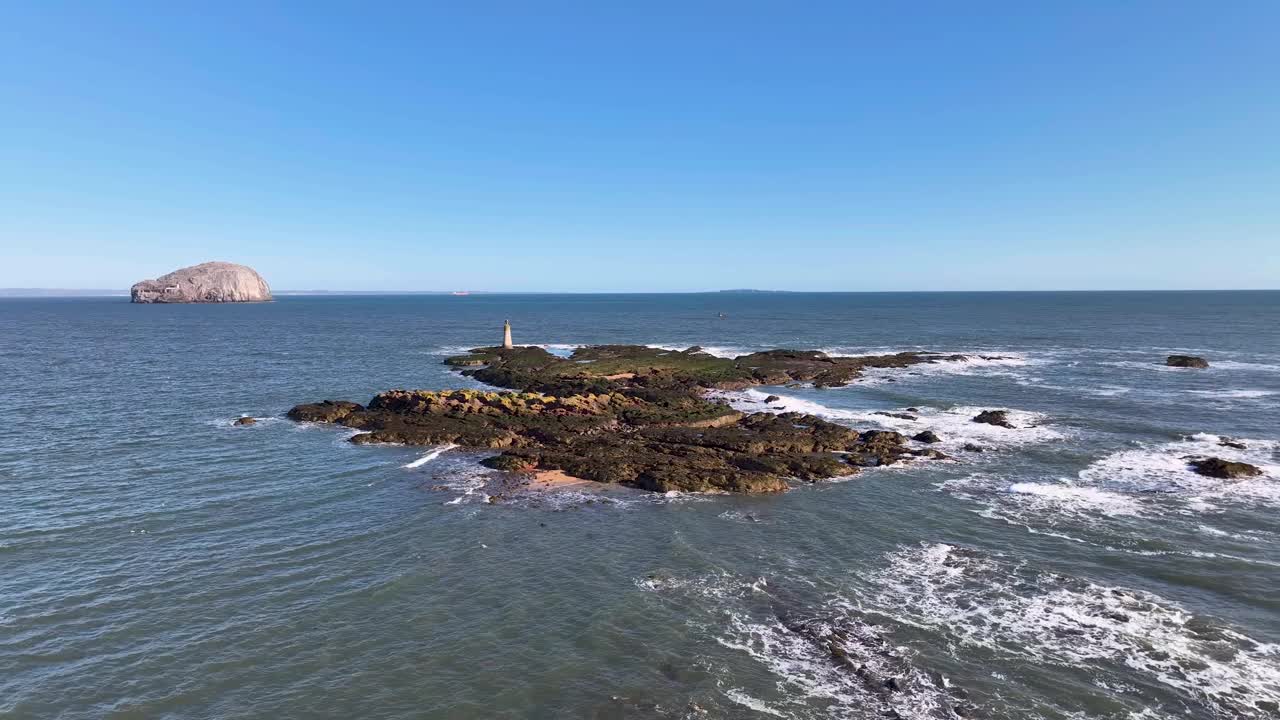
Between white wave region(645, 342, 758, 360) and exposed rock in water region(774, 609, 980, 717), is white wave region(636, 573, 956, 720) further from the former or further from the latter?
white wave region(645, 342, 758, 360)

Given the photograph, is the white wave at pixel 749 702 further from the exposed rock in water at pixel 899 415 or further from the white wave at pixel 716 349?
the white wave at pixel 716 349

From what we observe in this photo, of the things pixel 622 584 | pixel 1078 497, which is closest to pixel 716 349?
pixel 1078 497

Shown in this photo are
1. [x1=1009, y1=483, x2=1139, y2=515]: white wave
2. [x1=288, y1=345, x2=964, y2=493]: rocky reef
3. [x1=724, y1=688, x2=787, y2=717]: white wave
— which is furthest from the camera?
[x1=288, y1=345, x2=964, y2=493]: rocky reef

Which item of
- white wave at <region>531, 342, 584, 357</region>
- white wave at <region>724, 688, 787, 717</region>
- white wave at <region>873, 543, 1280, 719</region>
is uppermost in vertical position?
white wave at <region>531, 342, 584, 357</region>

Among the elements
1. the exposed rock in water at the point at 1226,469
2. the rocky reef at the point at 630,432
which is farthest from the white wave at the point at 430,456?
the exposed rock in water at the point at 1226,469

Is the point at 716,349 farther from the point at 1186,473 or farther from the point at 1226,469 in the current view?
the point at 1226,469

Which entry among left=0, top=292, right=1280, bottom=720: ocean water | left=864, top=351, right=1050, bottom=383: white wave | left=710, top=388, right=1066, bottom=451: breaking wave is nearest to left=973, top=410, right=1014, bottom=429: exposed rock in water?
left=710, top=388, right=1066, bottom=451: breaking wave

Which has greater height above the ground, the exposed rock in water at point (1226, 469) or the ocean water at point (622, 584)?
the exposed rock in water at point (1226, 469)
